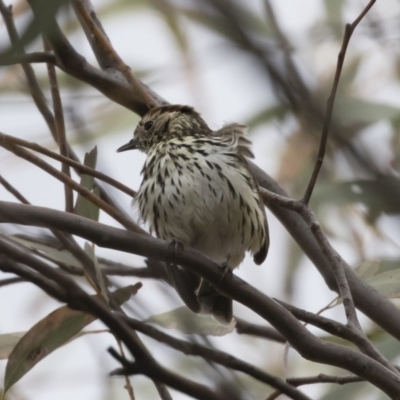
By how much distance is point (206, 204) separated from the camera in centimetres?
359

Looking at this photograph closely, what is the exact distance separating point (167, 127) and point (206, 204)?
2.42 feet

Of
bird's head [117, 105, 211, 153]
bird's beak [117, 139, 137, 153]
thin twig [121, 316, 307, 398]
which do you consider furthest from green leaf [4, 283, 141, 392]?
bird's beak [117, 139, 137, 153]

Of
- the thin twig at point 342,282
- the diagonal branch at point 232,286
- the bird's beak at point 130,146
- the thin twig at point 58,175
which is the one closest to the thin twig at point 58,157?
the thin twig at point 58,175

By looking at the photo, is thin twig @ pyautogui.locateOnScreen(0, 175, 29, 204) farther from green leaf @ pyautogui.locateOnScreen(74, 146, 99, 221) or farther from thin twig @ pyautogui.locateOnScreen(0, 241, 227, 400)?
thin twig @ pyautogui.locateOnScreen(0, 241, 227, 400)

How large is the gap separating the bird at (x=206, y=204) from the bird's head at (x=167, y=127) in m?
0.11

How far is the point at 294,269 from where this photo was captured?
384cm

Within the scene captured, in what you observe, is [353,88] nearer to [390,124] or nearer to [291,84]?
[390,124]

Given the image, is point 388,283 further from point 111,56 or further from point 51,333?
point 111,56

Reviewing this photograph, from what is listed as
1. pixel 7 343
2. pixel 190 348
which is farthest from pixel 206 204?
pixel 190 348

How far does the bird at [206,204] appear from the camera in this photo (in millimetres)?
3580

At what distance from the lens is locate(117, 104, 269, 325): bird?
3.58 meters

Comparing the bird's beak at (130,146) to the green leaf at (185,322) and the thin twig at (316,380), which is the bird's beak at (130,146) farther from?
the thin twig at (316,380)

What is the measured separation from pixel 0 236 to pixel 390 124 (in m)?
1.91

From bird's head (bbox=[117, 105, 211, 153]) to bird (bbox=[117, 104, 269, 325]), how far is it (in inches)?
4.5
